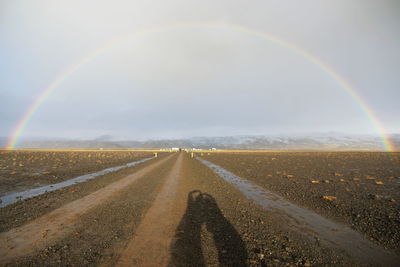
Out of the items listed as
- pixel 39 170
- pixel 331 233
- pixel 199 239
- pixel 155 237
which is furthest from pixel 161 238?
pixel 39 170

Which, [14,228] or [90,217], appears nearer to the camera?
[14,228]

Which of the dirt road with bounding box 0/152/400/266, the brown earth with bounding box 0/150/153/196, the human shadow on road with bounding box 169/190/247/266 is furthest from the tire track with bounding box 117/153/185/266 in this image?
the brown earth with bounding box 0/150/153/196

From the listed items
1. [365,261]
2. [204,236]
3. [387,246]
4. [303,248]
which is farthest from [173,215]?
[387,246]

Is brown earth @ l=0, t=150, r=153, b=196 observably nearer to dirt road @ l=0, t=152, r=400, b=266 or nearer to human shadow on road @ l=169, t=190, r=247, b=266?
A: dirt road @ l=0, t=152, r=400, b=266

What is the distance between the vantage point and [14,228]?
743 centimetres

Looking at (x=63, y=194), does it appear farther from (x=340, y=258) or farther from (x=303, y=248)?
(x=340, y=258)

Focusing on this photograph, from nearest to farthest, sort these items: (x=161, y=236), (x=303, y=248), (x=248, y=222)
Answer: (x=303, y=248) < (x=161, y=236) < (x=248, y=222)

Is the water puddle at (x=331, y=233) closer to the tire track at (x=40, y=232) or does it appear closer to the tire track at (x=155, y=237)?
the tire track at (x=155, y=237)

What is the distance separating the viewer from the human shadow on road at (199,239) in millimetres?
5219

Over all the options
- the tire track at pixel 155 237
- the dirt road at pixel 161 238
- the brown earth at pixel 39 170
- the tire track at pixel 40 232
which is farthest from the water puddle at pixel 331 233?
the brown earth at pixel 39 170

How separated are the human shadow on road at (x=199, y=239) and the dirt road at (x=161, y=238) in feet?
0.09

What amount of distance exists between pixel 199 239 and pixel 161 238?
1.29 metres

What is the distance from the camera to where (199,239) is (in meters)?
6.42

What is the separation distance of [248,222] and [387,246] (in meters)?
4.51
